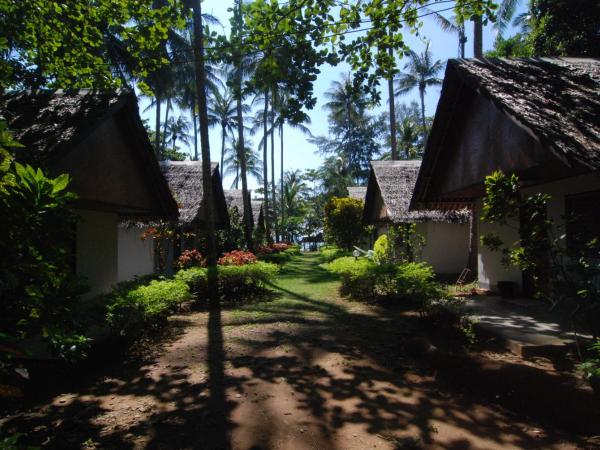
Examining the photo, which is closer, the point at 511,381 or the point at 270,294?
the point at 511,381

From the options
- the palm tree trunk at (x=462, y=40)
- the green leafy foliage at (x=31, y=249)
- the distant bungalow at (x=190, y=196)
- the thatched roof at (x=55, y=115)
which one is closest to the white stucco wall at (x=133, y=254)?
the distant bungalow at (x=190, y=196)

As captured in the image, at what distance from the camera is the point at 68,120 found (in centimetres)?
640

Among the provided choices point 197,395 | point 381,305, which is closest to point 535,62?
point 381,305

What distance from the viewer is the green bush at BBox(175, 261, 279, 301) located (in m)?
10.2

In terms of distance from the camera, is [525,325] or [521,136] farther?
[525,325]

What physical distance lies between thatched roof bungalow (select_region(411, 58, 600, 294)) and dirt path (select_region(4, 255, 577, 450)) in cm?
215

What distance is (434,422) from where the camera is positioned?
354 cm

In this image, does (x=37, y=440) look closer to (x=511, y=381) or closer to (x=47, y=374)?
(x=47, y=374)

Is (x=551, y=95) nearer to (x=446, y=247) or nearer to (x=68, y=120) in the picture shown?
(x=68, y=120)

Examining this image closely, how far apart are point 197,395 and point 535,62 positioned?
25.3 ft

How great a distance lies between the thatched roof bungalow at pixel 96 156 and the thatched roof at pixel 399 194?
7.99 metres

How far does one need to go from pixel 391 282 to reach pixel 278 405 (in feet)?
19.5

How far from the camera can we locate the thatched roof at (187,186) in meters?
13.7

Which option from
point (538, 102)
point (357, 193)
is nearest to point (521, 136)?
point (538, 102)
